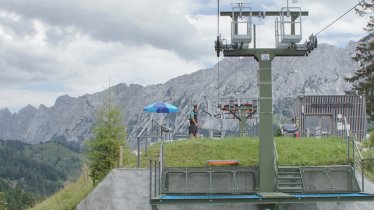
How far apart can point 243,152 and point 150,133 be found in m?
4.42

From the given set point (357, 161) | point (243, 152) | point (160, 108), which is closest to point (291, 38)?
point (243, 152)

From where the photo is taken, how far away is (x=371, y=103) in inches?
1960

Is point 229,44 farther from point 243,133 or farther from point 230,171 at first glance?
point 243,133

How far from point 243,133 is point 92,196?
38.2 ft

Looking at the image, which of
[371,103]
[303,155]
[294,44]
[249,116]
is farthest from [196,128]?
[371,103]

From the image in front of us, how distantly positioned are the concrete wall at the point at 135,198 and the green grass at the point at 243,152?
1764 mm

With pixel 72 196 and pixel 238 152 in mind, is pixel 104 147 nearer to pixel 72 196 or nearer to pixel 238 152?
pixel 72 196

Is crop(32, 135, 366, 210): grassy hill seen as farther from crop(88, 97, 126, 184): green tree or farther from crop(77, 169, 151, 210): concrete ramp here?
crop(77, 169, 151, 210): concrete ramp

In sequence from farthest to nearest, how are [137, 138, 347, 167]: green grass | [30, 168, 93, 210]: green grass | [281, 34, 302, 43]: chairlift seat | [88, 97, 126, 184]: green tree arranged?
1. [88, 97, 126, 184]: green tree
2. [30, 168, 93, 210]: green grass
3. [137, 138, 347, 167]: green grass
4. [281, 34, 302, 43]: chairlift seat

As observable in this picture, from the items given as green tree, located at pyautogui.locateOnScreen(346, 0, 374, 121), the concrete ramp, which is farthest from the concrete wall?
green tree, located at pyautogui.locateOnScreen(346, 0, 374, 121)

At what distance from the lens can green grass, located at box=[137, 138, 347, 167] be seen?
2348 cm

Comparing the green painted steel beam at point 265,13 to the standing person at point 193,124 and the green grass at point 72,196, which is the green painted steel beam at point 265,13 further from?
the green grass at point 72,196

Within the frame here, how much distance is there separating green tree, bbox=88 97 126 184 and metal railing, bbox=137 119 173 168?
1127mm

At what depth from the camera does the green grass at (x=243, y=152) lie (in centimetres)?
2348
